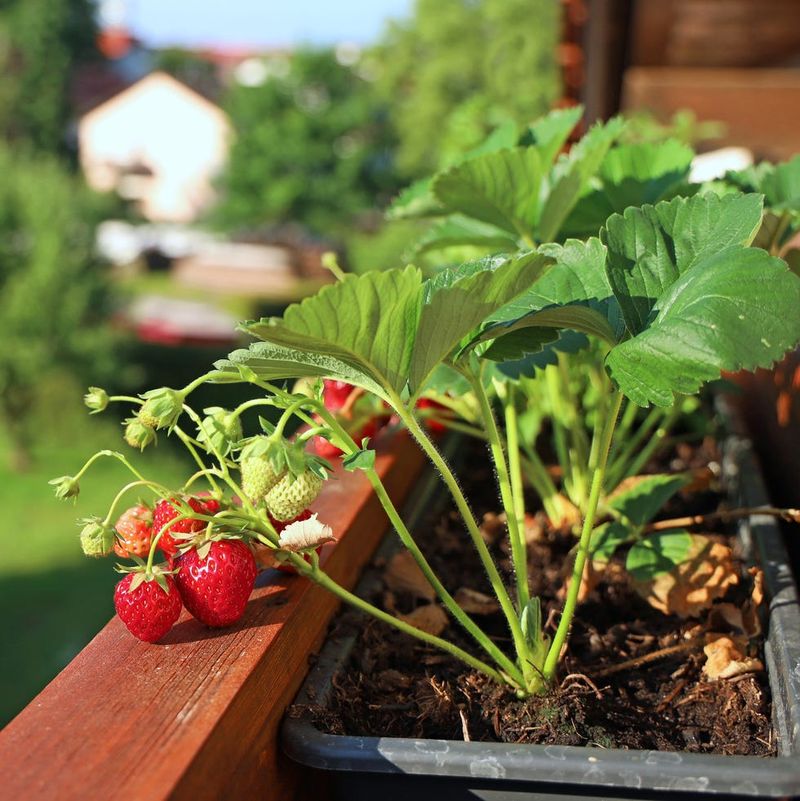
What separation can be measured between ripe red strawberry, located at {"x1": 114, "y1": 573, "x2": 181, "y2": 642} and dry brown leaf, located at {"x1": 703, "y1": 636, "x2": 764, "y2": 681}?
47 centimetres

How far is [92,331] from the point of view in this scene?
10.4 m

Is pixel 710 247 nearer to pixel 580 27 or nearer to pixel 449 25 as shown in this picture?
pixel 580 27

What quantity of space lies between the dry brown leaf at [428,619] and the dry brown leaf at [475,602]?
0.14 ft

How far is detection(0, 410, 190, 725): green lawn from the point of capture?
5004 millimetres

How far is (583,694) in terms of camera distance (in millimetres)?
812

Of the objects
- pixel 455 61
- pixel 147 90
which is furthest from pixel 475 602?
pixel 147 90

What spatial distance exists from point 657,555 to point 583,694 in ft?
0.83

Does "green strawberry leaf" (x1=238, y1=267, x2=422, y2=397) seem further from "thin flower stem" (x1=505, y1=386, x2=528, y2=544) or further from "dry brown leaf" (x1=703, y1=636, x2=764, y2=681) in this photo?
"dry brown leaf" (x1=703, y1=636, x2=764, y2=681)

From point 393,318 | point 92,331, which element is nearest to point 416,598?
point 393,318

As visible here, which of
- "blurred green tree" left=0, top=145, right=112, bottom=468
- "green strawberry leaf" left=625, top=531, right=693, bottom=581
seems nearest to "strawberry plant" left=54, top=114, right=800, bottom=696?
"green strawberry leaf" left=625, top=531, right=693, bottom=581

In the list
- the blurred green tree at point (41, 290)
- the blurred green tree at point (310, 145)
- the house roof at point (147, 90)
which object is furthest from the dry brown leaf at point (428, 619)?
the house roof at point (147, 90)

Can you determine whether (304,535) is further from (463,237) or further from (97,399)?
(463,237)

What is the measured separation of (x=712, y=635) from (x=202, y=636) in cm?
48

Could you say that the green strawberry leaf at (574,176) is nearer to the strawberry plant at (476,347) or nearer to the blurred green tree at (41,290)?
the strawberry plant at (476,347)
